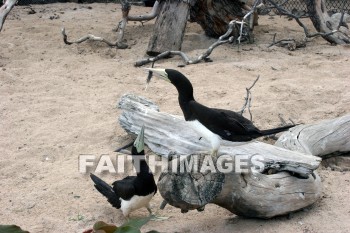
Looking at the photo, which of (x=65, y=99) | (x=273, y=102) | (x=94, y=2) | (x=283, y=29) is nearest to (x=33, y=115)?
(x=65, y=99)

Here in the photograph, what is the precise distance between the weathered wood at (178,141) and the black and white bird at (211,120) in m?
0.08

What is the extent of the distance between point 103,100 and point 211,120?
2.22 metres

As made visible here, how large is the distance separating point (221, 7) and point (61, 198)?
3.74 metres

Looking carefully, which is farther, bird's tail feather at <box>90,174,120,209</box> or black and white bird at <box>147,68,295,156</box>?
bird's tail feather at <box>90,174,120,209</box>

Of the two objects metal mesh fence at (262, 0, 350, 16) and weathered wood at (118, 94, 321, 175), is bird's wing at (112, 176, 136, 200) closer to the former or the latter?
weathered wood at (118, 94, 321, 175)

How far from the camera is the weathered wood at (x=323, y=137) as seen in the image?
3711 millimetres

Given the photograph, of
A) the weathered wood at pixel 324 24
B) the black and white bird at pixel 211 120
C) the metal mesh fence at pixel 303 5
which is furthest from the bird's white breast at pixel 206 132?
the metal mesh fence at pixel 303 5

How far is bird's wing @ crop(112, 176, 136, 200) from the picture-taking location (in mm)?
3031

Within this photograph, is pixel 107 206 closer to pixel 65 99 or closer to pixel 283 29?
pixel 65 99

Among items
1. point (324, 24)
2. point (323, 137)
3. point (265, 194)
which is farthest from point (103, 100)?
point (324, 24)

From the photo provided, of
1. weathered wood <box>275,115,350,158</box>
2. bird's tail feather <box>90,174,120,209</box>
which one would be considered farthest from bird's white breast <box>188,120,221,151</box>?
weathered wood <box>275,115,350,158</box>

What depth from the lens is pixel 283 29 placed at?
7.36 m

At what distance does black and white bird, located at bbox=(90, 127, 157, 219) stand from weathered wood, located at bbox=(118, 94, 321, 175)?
0.41 metres

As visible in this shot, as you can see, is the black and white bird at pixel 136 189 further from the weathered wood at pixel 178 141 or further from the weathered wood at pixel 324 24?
the weathered wood at pixel 324 24
